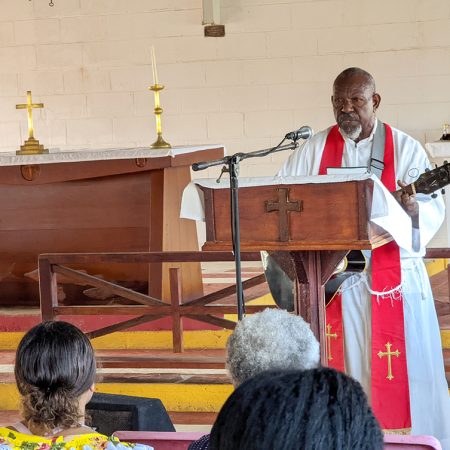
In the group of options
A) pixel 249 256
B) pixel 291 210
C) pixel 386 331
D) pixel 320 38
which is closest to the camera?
Answer: pixel 291 210

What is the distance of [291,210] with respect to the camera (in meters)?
3.07

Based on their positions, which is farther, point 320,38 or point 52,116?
point 52,116

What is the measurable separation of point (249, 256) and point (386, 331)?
114 cm

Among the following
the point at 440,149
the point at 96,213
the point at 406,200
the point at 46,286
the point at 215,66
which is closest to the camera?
the point at 406,200

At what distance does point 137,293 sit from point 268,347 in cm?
329

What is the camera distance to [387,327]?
13.2ft

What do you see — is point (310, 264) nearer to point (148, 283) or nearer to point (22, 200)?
point (148, 283)

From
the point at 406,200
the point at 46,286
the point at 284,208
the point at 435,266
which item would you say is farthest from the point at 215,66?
the point at 284,208

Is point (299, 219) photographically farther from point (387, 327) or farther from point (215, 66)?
point (215, 66)

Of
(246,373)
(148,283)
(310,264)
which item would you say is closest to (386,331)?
(310,264)

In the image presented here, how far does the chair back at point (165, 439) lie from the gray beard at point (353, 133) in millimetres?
1896

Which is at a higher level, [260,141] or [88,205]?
[260,141]

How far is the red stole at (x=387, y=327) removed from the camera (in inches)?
156

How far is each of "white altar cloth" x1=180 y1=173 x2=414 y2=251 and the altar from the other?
2.88m
